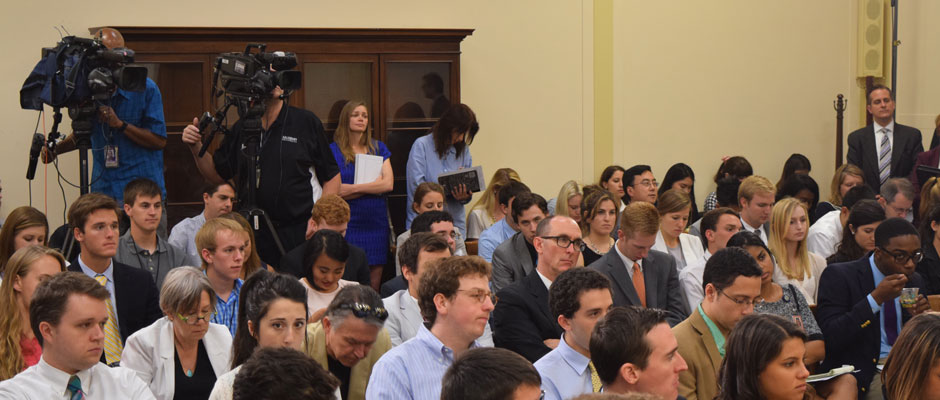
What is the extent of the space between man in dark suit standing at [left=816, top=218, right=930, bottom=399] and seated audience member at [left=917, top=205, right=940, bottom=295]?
47 centimetres

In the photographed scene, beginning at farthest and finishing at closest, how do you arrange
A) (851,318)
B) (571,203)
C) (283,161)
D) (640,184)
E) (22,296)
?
(640,184), (571,203), (283,161), (851,318), (22,296)

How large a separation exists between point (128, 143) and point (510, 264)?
2.22m

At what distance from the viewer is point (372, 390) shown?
325cm

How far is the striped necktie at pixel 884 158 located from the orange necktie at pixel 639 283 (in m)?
4.15

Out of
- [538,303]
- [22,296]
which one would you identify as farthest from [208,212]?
[538,303]

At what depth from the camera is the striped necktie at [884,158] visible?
849cm

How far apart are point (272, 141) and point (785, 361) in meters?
3.55

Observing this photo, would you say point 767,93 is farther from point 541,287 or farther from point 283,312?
point 283,312

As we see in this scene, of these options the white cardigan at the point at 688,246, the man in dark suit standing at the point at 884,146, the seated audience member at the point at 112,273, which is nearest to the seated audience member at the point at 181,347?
the seated audience member at the point at 112,273

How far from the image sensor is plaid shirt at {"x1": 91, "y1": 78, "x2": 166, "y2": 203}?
230 inches

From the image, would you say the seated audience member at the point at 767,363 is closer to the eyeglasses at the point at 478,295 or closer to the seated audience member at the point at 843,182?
the eyeglasses at the point at 478,295

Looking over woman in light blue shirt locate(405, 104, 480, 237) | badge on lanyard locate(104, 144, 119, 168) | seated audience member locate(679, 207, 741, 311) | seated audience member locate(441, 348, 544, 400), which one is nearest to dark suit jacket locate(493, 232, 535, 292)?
seated audience member locate(679, 207, 741, 311)

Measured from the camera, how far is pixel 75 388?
3168mm

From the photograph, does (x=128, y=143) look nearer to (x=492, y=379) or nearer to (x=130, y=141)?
(x=130, y=141)
